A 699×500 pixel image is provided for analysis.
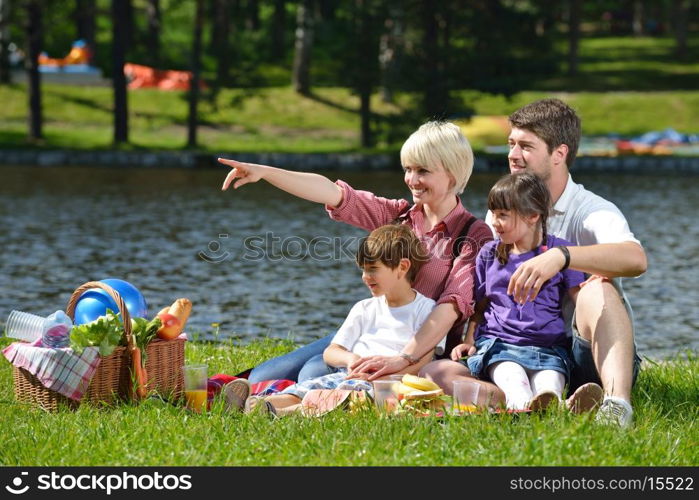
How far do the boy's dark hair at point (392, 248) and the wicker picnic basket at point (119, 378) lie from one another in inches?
45.3

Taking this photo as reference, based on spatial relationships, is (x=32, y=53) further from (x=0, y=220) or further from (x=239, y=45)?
(x=0, y=220)

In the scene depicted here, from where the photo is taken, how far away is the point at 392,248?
6.11 meters

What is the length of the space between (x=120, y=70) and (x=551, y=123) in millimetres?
26178

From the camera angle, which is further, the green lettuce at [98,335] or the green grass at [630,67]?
the green grass at [630,67]

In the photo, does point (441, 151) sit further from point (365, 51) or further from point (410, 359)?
point (365, 51)

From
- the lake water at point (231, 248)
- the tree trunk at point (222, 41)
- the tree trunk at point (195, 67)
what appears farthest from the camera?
the tree trunk at point (222, 41)

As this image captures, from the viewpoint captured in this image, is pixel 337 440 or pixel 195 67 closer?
pixel 337 440

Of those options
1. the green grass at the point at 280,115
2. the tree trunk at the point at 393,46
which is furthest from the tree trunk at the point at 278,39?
the tree trunk at the point at 393,46

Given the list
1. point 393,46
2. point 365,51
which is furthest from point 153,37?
point 393,46

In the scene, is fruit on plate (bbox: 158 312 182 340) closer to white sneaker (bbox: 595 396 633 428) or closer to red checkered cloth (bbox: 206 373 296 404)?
red checkered cloth (bbox: 206 373 296 404)

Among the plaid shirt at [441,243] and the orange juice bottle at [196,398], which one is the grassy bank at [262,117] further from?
the orange juice bottle at [196,398]

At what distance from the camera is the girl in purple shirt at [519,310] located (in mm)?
5816

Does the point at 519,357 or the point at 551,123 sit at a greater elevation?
the point at 551,123

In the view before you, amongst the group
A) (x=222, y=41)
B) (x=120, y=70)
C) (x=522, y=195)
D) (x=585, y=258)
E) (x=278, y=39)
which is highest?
(x=522, y=195)
